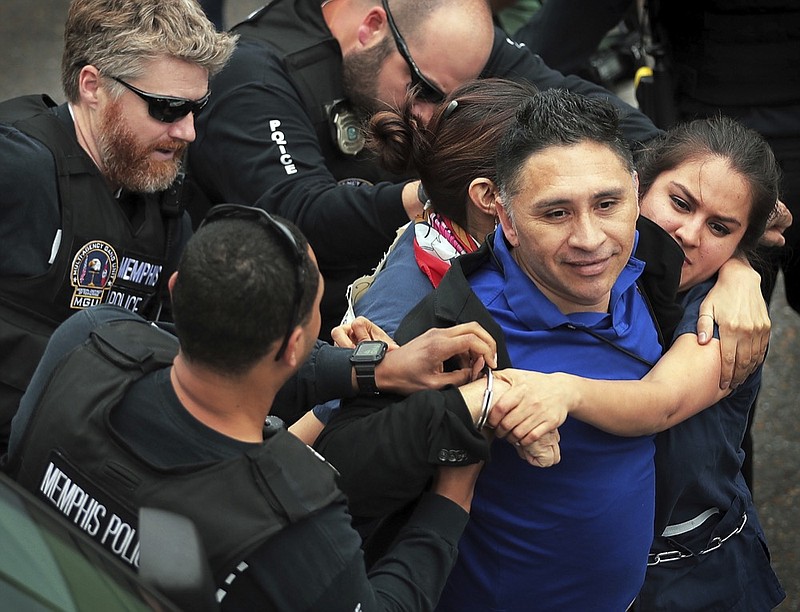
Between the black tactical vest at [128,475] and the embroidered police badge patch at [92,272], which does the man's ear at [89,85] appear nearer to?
the embroidered police badge patch at [92,272]

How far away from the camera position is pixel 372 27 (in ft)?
11.5

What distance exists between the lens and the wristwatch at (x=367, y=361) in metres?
2.16

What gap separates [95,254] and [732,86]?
2.12 m

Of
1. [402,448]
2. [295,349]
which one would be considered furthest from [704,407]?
[295,349]

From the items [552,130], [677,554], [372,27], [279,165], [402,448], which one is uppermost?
[552,130]

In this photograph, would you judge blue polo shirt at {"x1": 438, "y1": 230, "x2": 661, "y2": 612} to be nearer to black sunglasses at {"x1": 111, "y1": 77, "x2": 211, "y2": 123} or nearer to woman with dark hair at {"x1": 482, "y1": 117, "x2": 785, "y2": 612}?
woman with dark hair at {"x1": 482, "y1": 117, "x2": 785, "y2": 612}

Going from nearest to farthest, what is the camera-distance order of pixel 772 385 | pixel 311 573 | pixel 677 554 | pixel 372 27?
1. pixel 311 573
2. pixel 677 554
3. pixel 372 27
4. pixel 772 385

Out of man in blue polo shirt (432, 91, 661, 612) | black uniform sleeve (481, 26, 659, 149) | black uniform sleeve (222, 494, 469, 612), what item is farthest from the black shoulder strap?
black uniform sleeve (481, 26, 659, 149)

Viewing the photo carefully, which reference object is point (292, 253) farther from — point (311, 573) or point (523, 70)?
point (523, 70)

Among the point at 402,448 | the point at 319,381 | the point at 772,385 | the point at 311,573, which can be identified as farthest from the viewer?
the point at 772,385

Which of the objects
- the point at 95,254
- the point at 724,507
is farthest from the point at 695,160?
the point at 95,254

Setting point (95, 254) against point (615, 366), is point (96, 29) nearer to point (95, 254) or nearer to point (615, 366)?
point (95, 254)

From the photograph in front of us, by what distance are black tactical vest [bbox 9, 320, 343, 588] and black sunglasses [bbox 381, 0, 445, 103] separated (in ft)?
5.34

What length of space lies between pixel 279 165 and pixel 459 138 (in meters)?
1.02
